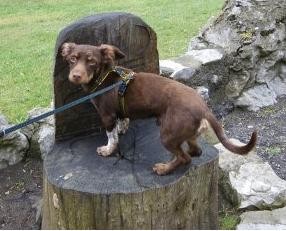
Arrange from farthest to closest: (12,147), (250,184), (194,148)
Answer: (12,147), (250,184), (194,148)

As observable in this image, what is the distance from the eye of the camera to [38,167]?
5230mm

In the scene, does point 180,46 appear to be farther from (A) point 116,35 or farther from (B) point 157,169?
(B) point 157,169

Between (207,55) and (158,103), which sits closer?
(158,103)

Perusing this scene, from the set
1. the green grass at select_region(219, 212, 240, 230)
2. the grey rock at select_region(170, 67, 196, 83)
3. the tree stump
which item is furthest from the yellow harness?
the grey rock at select_region(170, 67, 196, 83)

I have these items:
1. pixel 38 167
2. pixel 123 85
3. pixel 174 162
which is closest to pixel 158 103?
pixel 123 85

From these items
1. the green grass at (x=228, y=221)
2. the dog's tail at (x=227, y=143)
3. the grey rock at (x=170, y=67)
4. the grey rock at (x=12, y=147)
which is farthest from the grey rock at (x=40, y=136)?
the dog's tail at (x=227, y=143)

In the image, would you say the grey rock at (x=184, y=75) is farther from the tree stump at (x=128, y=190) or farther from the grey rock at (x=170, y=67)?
the tree stump at (x=128, y=190)

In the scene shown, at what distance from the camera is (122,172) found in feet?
11.6

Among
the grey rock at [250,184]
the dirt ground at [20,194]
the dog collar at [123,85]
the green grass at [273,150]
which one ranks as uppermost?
the dog collar at [123,85]

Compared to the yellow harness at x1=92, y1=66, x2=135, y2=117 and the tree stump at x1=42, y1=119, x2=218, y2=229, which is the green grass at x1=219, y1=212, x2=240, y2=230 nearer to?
the tree stump at x1=42, y1=119, x2=218, y2=229

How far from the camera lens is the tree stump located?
3.37m

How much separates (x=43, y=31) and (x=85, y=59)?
29.7 ft

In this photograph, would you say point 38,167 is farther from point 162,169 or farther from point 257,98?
point 257,98

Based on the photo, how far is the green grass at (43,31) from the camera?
25.8ft
